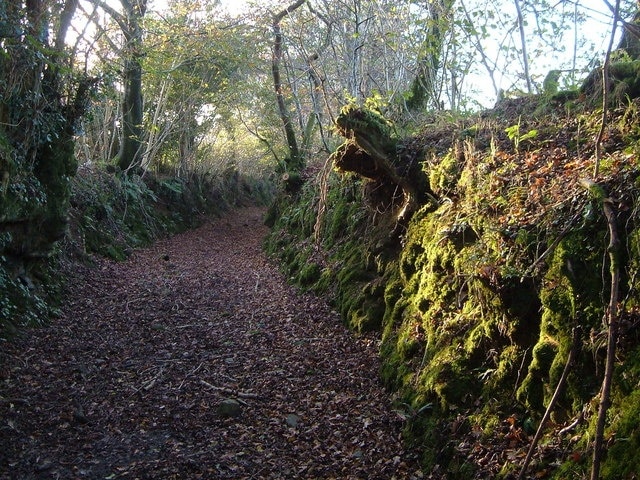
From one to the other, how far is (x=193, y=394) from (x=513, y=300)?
3915 mm

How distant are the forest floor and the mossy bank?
52 centimetres

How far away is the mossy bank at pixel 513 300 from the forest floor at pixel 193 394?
523mm

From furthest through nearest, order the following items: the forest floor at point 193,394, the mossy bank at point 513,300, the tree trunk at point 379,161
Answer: the tree trunk at point 379,161, the forest floor at point 193,394, the mossy bank at point 513,300

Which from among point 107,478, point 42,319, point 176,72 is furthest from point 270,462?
point 176,72

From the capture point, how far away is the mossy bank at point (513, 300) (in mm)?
3656

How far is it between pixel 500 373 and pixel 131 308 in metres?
7.08

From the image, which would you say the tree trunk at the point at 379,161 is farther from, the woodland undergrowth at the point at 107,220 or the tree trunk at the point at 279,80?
the tree trunk at the point at 279,80

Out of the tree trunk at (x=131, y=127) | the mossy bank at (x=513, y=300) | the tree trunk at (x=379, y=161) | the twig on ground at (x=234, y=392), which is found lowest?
the twig on ground at (x=234, y=392)

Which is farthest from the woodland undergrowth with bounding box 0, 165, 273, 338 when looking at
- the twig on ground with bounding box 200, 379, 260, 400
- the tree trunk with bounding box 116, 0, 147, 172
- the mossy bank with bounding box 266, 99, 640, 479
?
the mossy bank with bounding box 266, 99, 640, 479

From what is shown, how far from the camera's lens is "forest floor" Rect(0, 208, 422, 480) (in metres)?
4.94

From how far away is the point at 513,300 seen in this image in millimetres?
4586

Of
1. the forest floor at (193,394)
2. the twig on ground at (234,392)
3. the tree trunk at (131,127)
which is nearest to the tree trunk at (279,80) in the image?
the tree trunk at (131,127)

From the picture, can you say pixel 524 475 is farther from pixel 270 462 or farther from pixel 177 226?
pixel 177 226

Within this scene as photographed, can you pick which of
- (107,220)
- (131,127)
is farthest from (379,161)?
(131,127)
